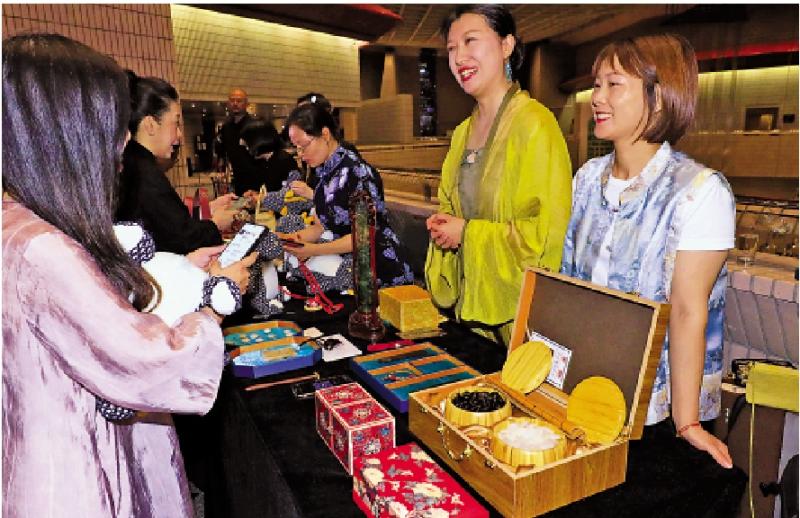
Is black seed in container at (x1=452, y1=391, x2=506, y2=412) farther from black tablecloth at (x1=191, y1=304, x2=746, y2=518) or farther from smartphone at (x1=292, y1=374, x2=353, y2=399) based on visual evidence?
smartphone at (x1=292, y1=374, x2=353, y2=399)

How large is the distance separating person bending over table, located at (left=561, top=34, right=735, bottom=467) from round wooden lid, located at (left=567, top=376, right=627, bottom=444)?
24 cm

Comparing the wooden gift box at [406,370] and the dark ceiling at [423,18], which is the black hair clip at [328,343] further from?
the dark ceiling at [423,18]

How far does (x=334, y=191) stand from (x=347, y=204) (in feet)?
0.32

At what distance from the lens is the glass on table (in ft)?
8.04

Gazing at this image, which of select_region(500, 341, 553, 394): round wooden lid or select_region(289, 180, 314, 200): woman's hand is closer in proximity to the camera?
select_region(500, 341, 553, 394): round wooden lid

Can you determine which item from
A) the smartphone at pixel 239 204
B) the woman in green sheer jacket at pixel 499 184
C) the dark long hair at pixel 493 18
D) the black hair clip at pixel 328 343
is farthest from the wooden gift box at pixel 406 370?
the smartphone at pixel 239 204

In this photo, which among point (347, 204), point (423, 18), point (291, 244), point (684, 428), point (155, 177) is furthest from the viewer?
point (423, 18)

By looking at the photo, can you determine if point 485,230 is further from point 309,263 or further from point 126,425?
point 126,425

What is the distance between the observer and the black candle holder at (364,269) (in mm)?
1677

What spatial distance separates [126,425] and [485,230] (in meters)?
1.10

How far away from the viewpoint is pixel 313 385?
135 centimetres

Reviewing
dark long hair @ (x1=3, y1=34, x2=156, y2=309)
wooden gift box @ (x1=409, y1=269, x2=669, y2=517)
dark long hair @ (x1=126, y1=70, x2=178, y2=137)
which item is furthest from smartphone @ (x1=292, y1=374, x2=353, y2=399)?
dark long hair @ (x1=126, y1=70, x2=178, y2=137)

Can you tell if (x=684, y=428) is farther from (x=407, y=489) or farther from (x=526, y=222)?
(x=526, y=222)

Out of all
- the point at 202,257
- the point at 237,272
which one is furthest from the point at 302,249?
the point at 237,272
